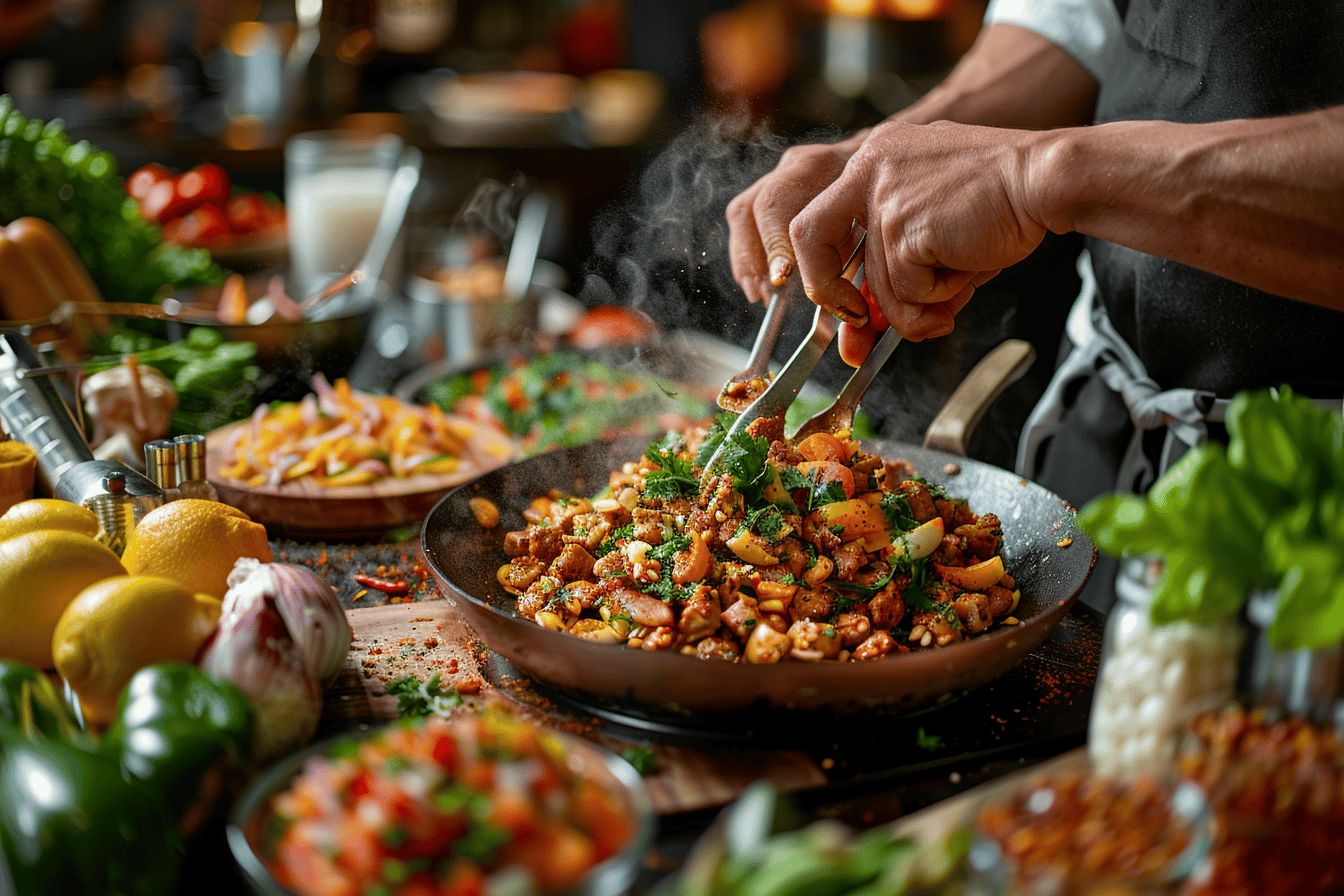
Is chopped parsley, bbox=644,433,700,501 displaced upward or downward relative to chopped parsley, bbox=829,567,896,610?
upward

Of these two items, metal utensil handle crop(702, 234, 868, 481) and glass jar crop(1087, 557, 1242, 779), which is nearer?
glass jar crop(1087, 557, 1242, 779)

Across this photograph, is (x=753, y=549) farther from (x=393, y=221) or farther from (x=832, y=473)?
(x=393, y=221)

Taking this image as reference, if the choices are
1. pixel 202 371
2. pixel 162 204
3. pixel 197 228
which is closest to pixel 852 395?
pixel 202 371

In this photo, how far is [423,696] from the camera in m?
1.59

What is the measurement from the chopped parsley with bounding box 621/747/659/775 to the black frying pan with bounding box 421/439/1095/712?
0.06 m

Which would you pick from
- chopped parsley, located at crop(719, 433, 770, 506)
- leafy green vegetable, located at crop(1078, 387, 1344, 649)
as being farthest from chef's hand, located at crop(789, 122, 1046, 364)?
leafy green vegetable, located at crop(1078, 387, 1344, 649)

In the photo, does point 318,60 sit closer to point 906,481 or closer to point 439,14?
point 439,14

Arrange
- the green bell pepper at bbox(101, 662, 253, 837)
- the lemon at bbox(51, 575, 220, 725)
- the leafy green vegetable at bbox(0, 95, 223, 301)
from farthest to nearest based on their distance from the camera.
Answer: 1. the leafy green vegetable at bbox(0, 95, 223, 301)
2. the lemon at bbox(51, 575, 220, 725)
3. the green bell pepper at bbox(101, 662, 253, 837)

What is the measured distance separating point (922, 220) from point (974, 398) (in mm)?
692

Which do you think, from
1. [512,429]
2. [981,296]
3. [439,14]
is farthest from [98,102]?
[981,296]

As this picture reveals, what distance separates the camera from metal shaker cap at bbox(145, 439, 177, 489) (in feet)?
6.25

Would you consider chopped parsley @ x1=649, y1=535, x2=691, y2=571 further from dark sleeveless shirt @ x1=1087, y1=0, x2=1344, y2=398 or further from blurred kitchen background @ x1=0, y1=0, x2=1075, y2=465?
blurred kitchen background @ x1=0, y1=0, x2=1075, y2=465

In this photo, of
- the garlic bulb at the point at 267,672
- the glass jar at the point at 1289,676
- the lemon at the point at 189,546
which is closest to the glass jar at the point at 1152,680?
the glass jar at the point at 1289,676

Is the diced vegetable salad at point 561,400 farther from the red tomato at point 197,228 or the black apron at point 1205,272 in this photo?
the red tomato at point 197,228
